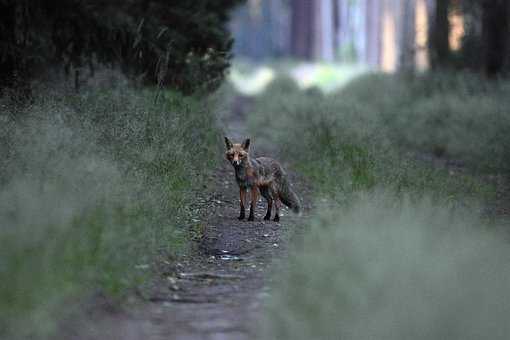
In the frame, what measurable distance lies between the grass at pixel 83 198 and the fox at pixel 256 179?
608mm

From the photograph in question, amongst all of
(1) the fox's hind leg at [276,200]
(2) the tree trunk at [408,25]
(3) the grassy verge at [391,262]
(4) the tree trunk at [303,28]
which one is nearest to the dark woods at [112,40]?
(1) the fox's hind leg at [276,200]

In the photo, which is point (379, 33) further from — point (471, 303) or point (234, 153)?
point (471, 303)

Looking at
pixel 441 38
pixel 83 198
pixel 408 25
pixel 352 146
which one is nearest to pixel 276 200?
pixel 352 146

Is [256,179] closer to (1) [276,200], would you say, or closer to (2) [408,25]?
(1) [276,200]

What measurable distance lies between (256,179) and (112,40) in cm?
394

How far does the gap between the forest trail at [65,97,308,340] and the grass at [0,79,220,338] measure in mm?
223

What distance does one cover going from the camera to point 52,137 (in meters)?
7.97

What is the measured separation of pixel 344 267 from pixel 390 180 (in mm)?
4647

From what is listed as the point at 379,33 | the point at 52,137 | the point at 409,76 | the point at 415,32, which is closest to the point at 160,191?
the point at 52,137

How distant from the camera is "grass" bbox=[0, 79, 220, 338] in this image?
5.74 metres

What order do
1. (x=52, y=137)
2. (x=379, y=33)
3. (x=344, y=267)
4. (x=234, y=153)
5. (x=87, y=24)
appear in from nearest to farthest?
(x=344, y=267)
(x=52, y=137)
(x=234, y=153)
(x=87, y=24)
(x=379, y=33)

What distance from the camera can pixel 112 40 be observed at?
12484 mm

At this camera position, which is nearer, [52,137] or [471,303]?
[471,303]

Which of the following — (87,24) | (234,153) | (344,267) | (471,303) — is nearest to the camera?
(471,303)
